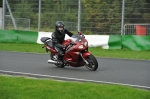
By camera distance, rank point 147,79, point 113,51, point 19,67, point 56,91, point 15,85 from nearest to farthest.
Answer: point 56,91 < point 15,85 < point 147,79 < point 19,67 < point 113,51

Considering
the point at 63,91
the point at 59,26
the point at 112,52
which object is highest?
the point at 59,26

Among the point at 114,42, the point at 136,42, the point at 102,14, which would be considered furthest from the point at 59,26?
the point at 102,14

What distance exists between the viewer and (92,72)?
12367 mm

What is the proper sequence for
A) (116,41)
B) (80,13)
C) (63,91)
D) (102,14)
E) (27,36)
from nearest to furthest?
(63,91)
(116,41)
(102,14)
(80,13)
(27,36)

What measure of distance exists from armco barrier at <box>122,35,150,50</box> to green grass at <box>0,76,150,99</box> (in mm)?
12102

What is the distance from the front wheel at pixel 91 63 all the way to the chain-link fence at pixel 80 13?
8728mm

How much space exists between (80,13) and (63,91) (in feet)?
49.2

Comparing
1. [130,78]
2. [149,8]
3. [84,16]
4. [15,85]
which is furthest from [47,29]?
[15,85]

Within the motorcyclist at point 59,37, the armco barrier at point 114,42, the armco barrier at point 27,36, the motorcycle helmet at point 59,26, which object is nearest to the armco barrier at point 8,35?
the armco barrier at point 27,36

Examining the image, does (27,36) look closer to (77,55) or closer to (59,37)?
(59,37)

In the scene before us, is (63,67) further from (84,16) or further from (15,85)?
(84,16)

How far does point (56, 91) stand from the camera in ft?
26.7

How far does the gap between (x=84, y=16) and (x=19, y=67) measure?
10.0 m

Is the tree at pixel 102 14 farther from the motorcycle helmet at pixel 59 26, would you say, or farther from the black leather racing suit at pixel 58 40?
the motorcycle helmet at pixel 59 26
